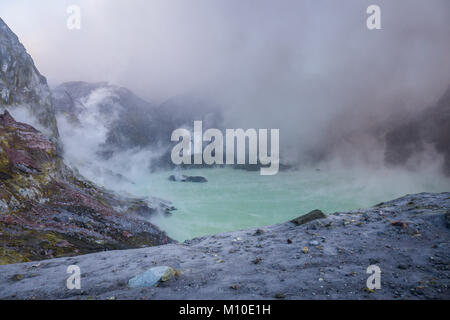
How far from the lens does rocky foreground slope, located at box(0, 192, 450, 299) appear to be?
7.34 metres

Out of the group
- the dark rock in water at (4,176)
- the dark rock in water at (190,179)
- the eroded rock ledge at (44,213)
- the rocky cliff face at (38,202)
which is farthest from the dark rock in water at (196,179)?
the dark rock in water at (4,176)

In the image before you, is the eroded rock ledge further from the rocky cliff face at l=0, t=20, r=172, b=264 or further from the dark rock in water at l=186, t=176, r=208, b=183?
the dark rock in water at l=186, t=176, r=208, b=183

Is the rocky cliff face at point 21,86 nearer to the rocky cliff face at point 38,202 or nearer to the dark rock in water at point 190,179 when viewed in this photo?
the rocky cliff face at point 38,202

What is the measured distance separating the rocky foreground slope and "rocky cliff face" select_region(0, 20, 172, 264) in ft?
19.2

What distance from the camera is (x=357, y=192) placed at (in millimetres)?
81375

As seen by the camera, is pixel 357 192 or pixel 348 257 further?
pixel 357 192

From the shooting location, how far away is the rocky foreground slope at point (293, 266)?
7.34 m

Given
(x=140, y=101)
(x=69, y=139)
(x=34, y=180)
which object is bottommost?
(x=34, y=180)

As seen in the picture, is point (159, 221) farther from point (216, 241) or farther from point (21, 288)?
point (21, 288)

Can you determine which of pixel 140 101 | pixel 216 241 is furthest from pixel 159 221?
pixel 140 101

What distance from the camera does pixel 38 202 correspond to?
A: 2292 cm

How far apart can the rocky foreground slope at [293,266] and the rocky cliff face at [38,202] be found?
230 inches
